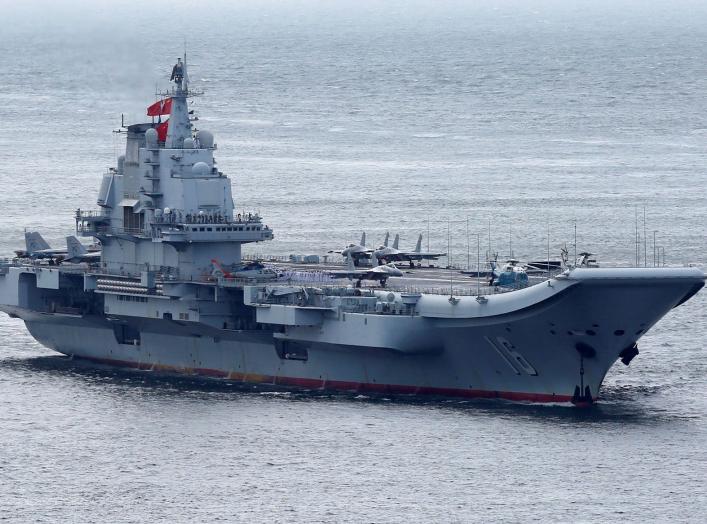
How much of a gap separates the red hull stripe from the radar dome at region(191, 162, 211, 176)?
572 centimetres

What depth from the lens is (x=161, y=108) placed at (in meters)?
59.2

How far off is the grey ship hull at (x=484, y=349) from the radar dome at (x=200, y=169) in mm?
4477

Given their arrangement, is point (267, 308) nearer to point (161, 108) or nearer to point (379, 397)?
point (379, 397)

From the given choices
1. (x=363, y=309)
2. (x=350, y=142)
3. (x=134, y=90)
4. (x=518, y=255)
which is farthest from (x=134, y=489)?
(x=350, y=142)

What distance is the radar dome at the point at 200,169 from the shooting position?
58000mm

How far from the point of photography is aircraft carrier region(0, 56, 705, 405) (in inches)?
1982

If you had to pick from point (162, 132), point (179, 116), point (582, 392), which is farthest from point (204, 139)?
point (582, 392)

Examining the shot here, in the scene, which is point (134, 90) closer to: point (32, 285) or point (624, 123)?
point (32, 285)

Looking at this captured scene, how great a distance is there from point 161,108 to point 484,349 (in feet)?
44.4

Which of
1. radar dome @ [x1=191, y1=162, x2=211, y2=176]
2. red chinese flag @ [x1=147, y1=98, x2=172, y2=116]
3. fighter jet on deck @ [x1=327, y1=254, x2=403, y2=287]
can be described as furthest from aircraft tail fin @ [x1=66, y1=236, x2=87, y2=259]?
fighter jet on deck @ [x1=327, y1=254, x2=403, y2=287]

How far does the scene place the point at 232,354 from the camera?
56875mm

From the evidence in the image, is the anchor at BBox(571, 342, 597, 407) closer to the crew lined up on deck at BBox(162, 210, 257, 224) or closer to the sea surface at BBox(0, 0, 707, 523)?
the sea surface at BBox(0, 0, 707, 523)

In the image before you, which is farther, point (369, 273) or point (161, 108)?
point (161, 108)

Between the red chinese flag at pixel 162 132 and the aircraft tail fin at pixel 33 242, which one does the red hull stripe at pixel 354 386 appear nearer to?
the aircraft tail fin at pixel 33 242
